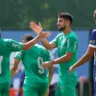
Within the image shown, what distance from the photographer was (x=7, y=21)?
26016 mm

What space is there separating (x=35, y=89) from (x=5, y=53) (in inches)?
58.8

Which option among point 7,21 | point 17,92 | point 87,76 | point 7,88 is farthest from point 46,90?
point 7,21

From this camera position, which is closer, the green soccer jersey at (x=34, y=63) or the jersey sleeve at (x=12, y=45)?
the jersey sleeve at (x=12, y=45)

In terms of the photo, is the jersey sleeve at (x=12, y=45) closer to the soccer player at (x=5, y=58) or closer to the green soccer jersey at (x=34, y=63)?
the soccer player at (x=5, y=58)

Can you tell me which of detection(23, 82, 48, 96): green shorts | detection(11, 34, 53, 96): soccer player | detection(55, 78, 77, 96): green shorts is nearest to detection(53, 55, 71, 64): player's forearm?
detection(55, 78, 77, 96): green shorts

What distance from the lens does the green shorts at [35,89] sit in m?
12.7

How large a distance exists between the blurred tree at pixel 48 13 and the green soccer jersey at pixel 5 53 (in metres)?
14.2

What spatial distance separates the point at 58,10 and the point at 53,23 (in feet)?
1.87

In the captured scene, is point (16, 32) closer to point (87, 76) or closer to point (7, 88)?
point (87, 76)

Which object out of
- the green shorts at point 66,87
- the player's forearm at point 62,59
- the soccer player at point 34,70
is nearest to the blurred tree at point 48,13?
the soccer player at point 34,70

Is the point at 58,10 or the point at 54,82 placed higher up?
the point at 58,10

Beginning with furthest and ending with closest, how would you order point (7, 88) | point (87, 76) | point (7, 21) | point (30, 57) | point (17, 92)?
1. point (7, 21)
2. point (87, 76)
3. point (17, 92)
4. point (30, 57)
5. point (7, 88)

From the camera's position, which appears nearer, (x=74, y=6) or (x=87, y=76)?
(x=87, y=76)

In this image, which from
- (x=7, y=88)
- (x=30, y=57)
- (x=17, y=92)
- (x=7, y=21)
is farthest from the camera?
(x=7, y=21)
